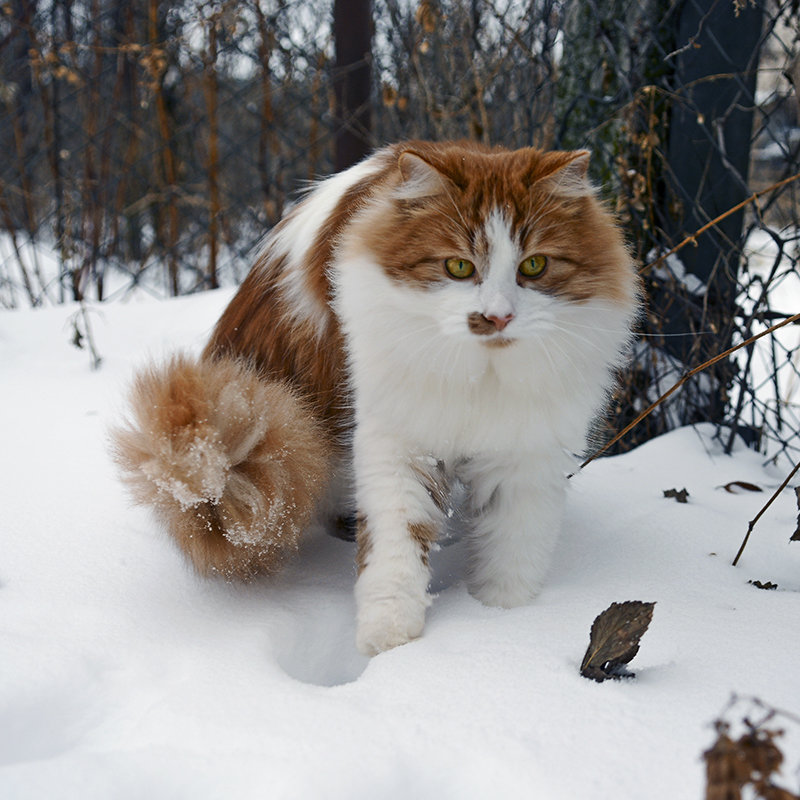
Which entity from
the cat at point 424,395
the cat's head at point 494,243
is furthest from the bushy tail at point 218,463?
the cat's head at point 494,243

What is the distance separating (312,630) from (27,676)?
53cm

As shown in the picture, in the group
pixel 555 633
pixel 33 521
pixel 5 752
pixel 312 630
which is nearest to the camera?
pixel 5 752

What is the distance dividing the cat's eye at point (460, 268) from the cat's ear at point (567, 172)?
23cm

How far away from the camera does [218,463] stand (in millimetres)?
1454

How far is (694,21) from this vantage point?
2324mm

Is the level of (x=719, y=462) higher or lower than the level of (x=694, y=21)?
lower

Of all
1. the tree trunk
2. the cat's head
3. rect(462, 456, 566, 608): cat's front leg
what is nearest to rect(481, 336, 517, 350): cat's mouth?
the cat's head

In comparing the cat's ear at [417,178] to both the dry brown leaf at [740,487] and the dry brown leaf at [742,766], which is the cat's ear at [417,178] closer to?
the dry brown leaf at [742,766]

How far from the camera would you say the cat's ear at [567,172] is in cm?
152

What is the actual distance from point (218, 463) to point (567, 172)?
2.90 ft

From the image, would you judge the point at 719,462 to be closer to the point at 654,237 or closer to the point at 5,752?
the point at 654,237

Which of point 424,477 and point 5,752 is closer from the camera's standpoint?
point 5,752

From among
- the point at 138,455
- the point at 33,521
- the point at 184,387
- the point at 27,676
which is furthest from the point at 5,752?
the point at 33,521

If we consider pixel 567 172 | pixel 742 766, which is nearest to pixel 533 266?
pixel 567 172
